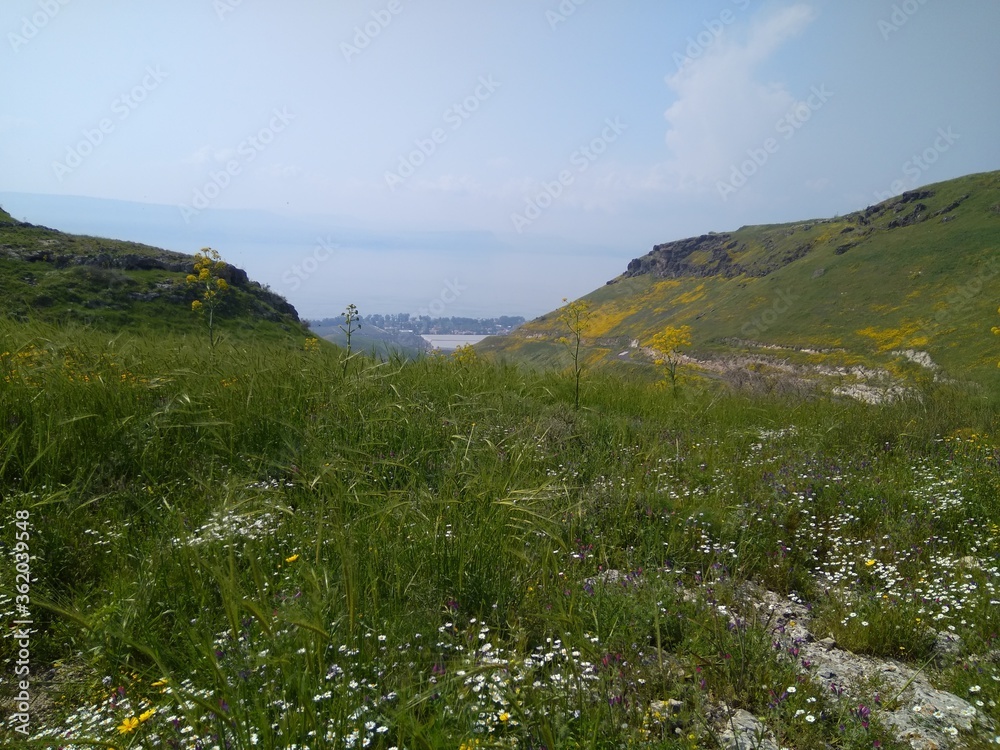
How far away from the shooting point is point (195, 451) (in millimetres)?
3979

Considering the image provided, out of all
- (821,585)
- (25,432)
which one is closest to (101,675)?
(25,432)

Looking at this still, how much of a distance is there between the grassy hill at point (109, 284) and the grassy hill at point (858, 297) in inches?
1118

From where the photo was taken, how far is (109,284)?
1754 inches

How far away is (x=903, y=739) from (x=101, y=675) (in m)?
3.00

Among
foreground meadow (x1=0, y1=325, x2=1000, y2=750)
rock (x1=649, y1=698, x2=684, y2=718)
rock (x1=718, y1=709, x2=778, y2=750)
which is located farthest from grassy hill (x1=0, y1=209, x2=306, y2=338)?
rock (x1=718, y1=709, x2=778, y2=750)

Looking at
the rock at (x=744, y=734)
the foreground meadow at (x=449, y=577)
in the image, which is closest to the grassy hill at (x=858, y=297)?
the foreground meadow at (x=449, y=577)

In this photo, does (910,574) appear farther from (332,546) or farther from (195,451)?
(195,451)

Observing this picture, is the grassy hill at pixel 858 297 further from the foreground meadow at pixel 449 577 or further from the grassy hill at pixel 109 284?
the foreground meadow at pixel 449 577

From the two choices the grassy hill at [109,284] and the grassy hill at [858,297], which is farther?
the grassy hill at [858,297]

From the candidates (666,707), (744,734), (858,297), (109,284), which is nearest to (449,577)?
(666,707)

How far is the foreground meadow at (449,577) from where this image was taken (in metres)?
1.88

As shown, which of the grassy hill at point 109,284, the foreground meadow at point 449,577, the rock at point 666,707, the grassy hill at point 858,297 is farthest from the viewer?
the grassy hill at point 858,297

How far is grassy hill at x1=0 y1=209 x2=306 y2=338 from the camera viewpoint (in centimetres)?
3872

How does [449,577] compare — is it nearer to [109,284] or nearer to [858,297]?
[109,284]
